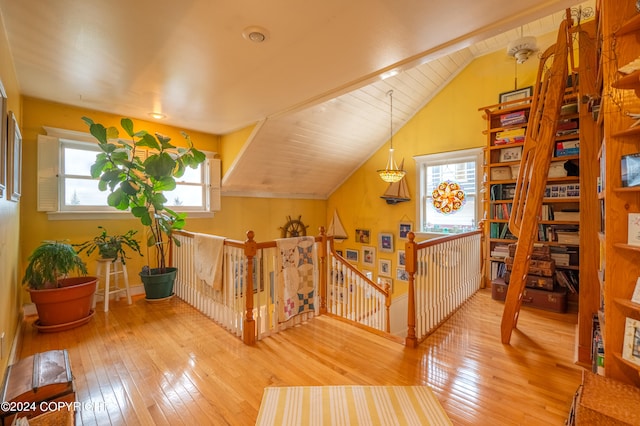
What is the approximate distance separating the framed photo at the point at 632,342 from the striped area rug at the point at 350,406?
1.01 meters

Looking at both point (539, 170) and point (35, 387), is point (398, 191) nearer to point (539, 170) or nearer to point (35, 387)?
point (539, 170)

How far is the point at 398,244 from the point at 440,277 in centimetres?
259

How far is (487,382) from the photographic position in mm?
2002

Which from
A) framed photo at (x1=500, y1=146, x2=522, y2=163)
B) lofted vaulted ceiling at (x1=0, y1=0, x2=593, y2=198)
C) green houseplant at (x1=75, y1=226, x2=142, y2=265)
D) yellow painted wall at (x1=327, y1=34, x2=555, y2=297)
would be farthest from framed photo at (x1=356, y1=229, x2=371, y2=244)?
green houseplant at (x1=75, y1=226, x2=142, y2=265)

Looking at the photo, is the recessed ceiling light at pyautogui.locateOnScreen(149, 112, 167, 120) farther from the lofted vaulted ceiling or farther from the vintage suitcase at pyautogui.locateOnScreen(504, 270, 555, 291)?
the vintage suitcase at pyautogui.locateOnScreen(504, 270, 555, 291)

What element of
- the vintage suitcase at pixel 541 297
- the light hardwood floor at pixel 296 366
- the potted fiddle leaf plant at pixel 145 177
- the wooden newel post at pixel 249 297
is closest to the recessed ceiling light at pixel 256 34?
the wooden newel post at pixel 249 297

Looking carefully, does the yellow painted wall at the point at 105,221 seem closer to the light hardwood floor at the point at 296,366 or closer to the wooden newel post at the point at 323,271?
the light hardwood floor at the point at 296,366

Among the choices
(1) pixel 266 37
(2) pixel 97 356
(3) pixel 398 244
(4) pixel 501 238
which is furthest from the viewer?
(3) pixel 398 244

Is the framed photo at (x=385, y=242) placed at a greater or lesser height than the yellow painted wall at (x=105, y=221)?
lesser

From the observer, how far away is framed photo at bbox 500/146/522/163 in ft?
12.5

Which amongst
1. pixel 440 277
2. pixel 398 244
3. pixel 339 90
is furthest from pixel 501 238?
pixel 339 90

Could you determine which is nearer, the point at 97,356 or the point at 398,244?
the point at 97,356

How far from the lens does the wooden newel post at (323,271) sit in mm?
3262

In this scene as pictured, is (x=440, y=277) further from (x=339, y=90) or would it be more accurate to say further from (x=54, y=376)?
(x=54, y=376)
